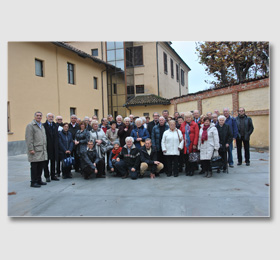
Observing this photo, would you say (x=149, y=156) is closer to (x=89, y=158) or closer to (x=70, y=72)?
Result: (x=89, y=158)

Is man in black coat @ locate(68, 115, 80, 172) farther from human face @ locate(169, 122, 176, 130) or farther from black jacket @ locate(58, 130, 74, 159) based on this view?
human face @ locate(169, 122, 176, 130)

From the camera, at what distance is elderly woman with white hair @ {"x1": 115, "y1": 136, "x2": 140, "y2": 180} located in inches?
232

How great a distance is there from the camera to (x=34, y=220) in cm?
356

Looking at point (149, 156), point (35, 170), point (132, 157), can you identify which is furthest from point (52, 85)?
point (149, 156)

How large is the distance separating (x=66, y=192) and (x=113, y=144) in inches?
80.0

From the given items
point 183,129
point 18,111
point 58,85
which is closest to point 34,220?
point 183,129

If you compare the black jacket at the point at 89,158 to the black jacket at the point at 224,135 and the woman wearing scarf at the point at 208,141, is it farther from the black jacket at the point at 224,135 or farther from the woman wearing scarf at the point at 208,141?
the black jacket at the point at 224,135

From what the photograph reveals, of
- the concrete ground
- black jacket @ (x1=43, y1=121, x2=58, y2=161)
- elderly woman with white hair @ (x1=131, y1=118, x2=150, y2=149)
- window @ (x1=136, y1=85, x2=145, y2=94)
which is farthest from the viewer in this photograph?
window @ (x1=136, y1=85, x2=145, y2=94)

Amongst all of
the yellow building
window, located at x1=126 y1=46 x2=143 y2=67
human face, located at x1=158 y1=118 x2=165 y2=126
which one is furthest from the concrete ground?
window, located at x1=126 y1=46 x2=143 y2=67

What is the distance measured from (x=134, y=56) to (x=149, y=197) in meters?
18.2

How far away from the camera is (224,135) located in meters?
6.14

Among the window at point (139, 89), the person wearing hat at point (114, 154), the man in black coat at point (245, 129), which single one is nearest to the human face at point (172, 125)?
the person wearing hat at point (114, 154)

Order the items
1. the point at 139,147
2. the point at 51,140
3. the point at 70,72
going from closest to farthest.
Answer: the point at 51,140, the point at 139,147, the point at 70,72

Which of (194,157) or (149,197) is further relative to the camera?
(194,157)
